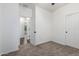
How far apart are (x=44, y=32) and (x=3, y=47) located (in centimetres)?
286

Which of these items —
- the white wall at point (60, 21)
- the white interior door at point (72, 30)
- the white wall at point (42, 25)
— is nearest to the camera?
the white interior door at point (72, 30)

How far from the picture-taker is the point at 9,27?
10.5 ft

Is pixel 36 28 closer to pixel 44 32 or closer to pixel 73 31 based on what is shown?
pixel 44 32

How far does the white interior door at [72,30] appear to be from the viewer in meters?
3.90

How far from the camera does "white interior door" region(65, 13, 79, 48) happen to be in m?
3.90

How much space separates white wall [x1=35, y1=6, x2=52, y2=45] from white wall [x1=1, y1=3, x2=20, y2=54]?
143 centimetres

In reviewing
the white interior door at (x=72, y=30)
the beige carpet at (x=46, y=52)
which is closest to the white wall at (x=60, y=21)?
the white interior door at (x=72, y=30)

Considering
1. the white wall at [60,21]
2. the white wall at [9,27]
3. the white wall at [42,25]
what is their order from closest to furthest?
the white wall at [9,27]
the white wall at [60,21]
the white wall at [42,25]

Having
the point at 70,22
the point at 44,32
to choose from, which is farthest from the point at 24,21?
the point at 70,22

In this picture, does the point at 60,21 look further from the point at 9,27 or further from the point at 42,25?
the point at 9,27

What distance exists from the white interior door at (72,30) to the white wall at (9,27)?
285 cm

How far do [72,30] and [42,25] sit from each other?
1.86m

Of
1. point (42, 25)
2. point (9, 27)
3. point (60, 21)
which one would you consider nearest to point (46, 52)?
point (9, 27)

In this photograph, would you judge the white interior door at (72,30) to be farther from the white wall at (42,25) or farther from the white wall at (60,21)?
the white wall at (42,25)
